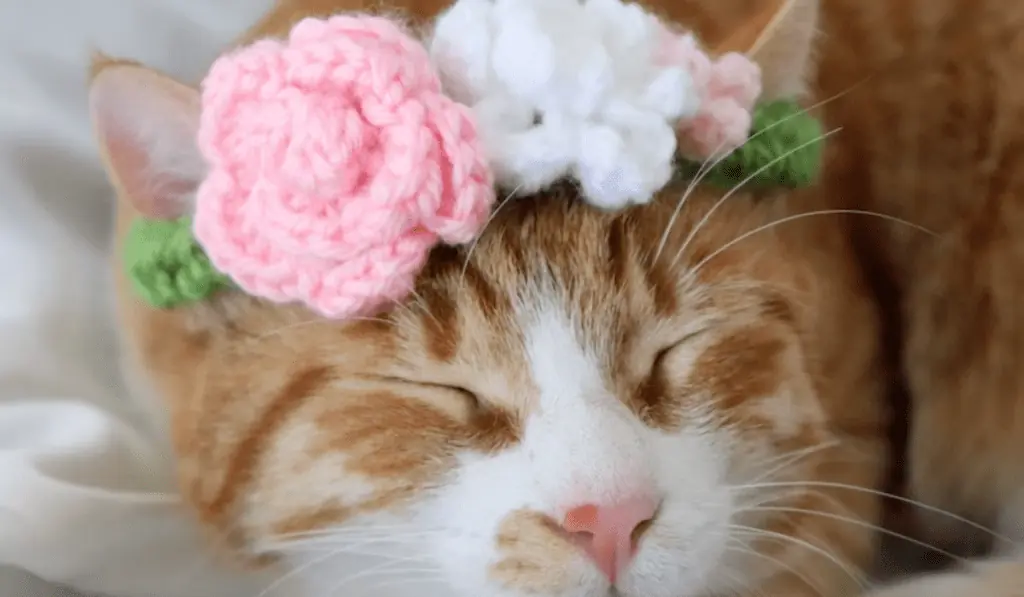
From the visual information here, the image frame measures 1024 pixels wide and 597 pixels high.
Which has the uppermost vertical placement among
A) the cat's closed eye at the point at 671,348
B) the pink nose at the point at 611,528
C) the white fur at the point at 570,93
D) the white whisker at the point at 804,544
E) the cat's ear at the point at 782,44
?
the cat's ear at the point at 782,44

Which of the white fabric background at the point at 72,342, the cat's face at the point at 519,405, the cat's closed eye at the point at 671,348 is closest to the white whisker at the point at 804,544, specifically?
the cat's face at the point at 519,405

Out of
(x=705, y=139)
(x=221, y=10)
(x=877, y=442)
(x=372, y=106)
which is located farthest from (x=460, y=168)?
(x=221, y=10)

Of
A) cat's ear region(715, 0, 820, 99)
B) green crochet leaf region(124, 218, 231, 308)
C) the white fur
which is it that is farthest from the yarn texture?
green crochet leaf region(124, 218, 231, 308)

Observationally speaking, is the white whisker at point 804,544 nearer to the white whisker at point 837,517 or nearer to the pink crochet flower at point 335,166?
the white whisker at point 837,517

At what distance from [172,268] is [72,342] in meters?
0.34

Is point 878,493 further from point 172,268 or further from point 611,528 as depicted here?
point 172,268

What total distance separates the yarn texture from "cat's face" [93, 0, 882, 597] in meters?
0.08

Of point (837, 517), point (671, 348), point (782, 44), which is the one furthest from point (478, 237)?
point (837, 517)

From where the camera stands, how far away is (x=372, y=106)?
2.14ft

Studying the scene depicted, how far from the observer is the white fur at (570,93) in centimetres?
67

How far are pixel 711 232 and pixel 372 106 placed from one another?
308 mm

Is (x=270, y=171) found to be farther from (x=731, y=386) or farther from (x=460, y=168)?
(x=731, y=386)

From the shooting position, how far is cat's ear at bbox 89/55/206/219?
0.72 meters

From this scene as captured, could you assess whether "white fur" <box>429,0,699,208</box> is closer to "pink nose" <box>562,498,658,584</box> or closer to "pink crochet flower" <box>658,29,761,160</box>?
"pink crochet flower" <box>658,29,761,160</box>
